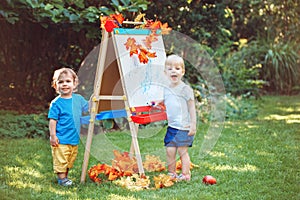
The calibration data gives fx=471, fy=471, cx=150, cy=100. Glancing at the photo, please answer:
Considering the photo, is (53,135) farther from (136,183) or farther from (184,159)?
(184,159)

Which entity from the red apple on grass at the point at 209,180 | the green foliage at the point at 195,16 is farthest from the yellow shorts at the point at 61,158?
the green foliage at the point at 195,16

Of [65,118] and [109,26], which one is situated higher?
[109,26]

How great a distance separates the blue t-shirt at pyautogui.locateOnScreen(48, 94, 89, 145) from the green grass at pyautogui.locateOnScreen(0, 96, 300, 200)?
0.39m

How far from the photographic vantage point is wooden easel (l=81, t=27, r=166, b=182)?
3789mm

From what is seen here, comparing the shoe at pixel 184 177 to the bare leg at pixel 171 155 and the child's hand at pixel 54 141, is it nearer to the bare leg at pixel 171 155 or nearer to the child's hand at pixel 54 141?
the bare leg at pixel 171 155

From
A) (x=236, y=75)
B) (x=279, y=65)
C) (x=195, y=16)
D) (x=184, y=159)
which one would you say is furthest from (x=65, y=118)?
(x=279, y=65)

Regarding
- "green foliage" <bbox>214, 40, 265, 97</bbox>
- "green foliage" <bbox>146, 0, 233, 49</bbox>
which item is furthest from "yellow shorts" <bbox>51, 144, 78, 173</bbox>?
"green foliage" <bbox>214, 40, 265, 97</bbox>

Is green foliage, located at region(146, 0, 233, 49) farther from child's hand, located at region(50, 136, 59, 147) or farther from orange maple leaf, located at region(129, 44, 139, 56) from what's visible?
child's hand, located at region(50, 136, 59, 147)

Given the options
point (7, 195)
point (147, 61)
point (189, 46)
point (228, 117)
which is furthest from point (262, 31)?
A: point (7, 195)

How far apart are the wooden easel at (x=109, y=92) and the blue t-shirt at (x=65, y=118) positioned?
0.12m

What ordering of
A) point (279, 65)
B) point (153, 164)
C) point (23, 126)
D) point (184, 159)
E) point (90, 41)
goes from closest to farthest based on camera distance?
1. point (184, 159)
2. point (153, 164)
3. point (23, 126)
4. point (90, 41)
5. point (279, 65)

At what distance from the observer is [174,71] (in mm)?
3863

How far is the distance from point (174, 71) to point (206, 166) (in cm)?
106

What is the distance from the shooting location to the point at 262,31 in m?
11.7
